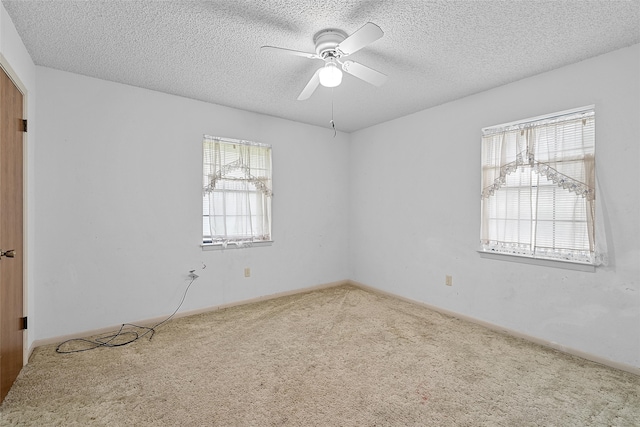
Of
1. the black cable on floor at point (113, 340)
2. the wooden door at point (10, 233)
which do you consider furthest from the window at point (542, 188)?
the wooden door at point (10, 233)

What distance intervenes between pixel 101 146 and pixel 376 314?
3.39 meters

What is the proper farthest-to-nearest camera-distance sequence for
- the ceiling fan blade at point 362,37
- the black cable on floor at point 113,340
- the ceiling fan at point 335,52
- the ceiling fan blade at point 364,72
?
the black cable on floor at point 113,340 → the ceiling fan blade at point 364,72 → the ceiling fan at point 335,52 → the ceiling fan blade at point 362,37

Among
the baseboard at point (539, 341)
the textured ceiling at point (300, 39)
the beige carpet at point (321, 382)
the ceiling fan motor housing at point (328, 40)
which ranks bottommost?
the beige carpet at point (321, 382)

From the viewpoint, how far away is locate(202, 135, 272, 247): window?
3588mm

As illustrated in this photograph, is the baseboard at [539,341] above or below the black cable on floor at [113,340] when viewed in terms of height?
above

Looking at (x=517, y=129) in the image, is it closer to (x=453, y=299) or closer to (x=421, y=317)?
(x=453, y=299)

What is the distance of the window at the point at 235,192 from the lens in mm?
3588

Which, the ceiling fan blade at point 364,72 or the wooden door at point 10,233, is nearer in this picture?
the wooden door at point 10,233

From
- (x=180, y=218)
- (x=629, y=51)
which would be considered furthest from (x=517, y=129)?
(x=180, y=218)

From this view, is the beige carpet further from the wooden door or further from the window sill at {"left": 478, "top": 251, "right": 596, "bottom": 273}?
the window sill at {"left": 478, "top": 251, "right": 596, "bottom": 273}

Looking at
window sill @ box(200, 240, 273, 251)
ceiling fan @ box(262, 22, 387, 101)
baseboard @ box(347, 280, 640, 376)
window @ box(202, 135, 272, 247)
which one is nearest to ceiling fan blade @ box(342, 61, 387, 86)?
ceiling fan @ box(262, 22, 387, 101)

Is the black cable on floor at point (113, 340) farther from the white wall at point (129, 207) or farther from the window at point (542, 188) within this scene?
the window at point (542, 188)

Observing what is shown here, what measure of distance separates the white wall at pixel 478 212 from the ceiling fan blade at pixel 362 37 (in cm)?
197

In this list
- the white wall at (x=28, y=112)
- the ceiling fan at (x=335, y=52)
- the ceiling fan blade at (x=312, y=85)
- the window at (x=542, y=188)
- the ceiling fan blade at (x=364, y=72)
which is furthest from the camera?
the window at (x=542, y=188)
